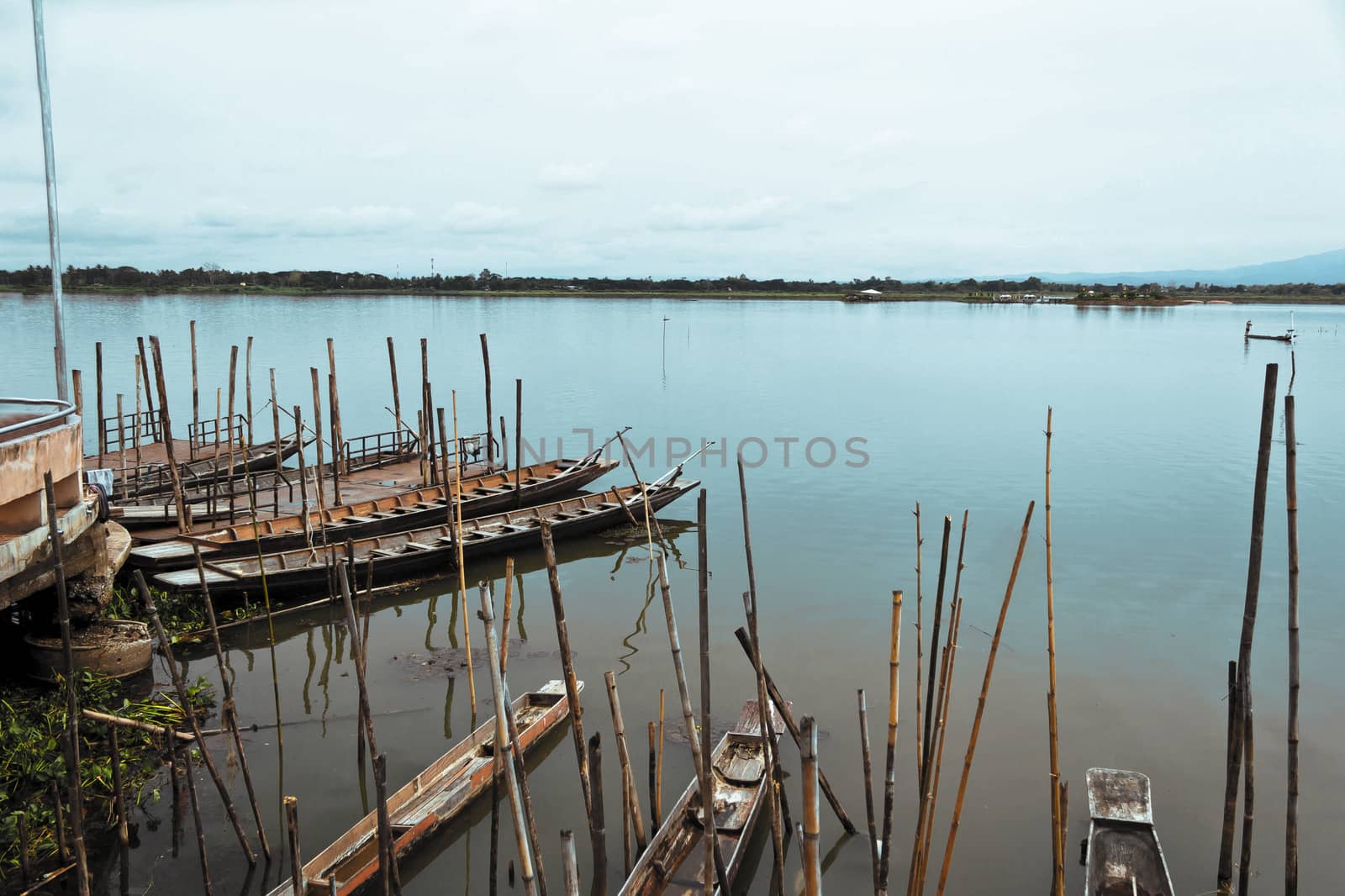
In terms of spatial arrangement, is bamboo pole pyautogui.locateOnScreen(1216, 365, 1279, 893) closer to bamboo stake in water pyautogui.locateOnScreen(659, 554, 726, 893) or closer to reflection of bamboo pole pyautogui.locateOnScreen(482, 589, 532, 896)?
bamboo stake in water pyautogui.locateOnScreen(659, 554, 726, 893)

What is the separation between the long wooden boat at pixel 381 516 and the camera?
38.5 feet

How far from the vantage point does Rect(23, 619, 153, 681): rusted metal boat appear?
844 centimetres

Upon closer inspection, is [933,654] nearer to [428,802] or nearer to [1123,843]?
[1123,843]

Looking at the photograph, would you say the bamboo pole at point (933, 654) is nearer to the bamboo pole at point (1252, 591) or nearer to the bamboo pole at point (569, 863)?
the bamboo pole at point (1252, 591)

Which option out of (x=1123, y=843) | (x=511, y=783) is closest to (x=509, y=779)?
(x=511, y=783)

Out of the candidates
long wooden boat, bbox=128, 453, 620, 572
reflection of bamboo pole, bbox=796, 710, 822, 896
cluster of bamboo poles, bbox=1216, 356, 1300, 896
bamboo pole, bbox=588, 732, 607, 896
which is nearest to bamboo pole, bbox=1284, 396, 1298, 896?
cluster of bamboo poles, bbox=1216, 356, 1300, 896

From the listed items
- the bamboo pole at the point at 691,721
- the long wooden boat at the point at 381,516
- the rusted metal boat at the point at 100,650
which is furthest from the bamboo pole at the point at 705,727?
the long wooden boat at the point at 381,516

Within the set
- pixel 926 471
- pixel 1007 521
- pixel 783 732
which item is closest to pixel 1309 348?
pixel 926 471

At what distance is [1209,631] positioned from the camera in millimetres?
11914

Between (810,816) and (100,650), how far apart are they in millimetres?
7757

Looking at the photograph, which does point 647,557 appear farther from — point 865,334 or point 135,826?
point 865,334

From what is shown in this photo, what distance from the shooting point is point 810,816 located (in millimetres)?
3412

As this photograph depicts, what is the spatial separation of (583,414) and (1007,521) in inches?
642

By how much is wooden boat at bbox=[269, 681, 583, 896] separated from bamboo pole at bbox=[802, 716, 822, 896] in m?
3.09
